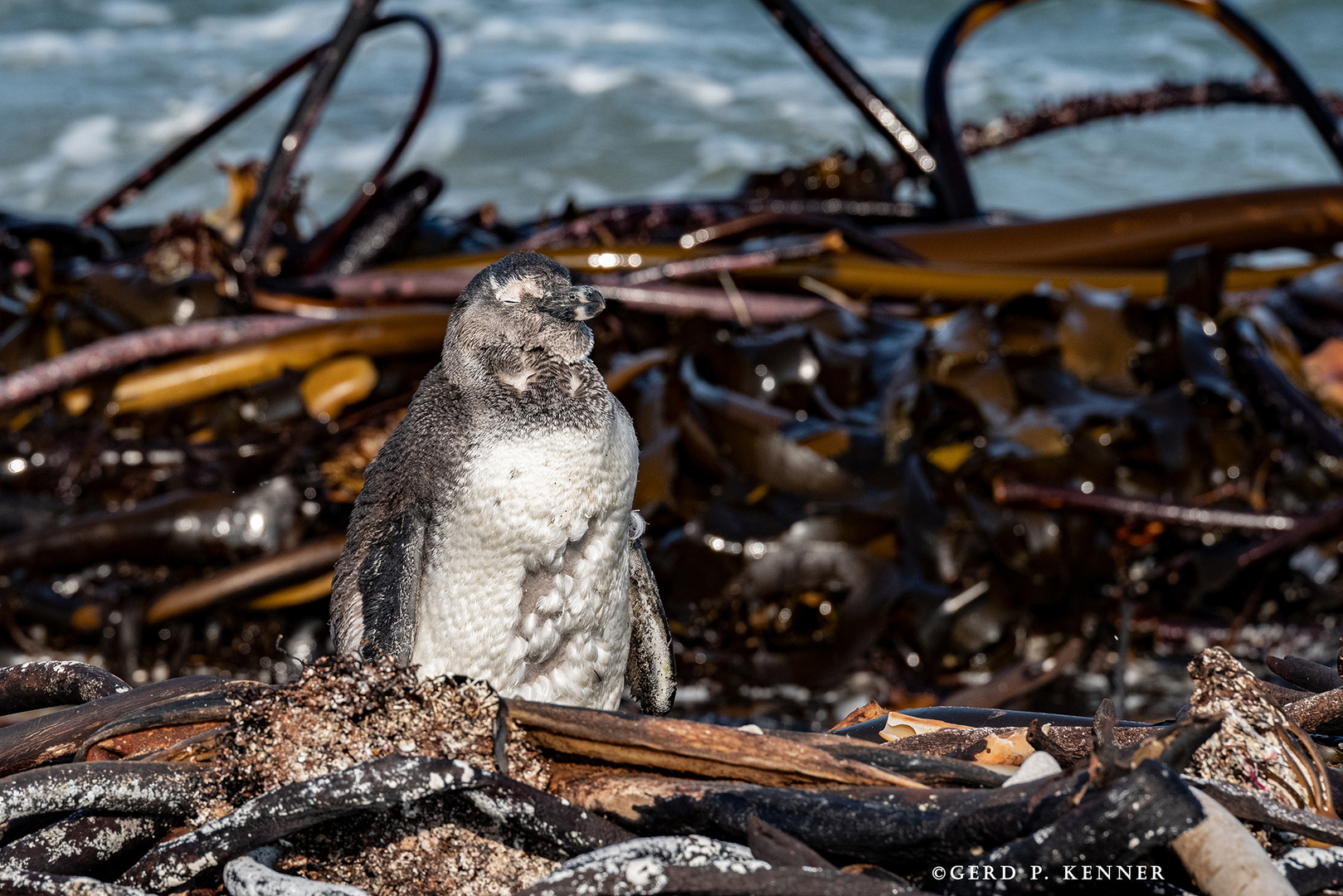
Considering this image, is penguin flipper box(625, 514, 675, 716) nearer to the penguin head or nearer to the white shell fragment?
the penguin head

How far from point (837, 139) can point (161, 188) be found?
5.82 meters

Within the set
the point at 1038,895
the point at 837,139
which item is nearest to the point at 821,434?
the point at 1038,895

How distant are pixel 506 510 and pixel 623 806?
0.49 meters

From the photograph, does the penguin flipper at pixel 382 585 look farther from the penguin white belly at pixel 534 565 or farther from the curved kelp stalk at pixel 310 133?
the curved kelp stalk at pixel 310 133

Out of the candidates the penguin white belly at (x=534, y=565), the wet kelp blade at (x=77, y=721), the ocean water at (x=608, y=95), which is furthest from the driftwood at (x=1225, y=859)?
the ocean water at (x=608, y=95)

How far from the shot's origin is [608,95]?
10594 millimetres

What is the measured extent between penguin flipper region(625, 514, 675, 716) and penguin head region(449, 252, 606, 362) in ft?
1.24

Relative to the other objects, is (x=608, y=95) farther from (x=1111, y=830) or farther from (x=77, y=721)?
(x=1111, y=830)

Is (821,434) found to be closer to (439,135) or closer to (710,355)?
(710,355)

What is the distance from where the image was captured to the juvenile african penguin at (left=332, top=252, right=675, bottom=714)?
1.44 m

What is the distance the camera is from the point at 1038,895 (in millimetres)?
876

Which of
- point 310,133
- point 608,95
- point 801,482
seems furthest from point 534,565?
point 608,95

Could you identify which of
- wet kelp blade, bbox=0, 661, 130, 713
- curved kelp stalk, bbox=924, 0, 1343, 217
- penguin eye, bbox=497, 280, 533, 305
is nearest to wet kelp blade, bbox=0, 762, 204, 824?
wet kelp blade, bbox=0, 661, 130, 713

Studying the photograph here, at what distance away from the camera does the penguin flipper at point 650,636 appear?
173cm
